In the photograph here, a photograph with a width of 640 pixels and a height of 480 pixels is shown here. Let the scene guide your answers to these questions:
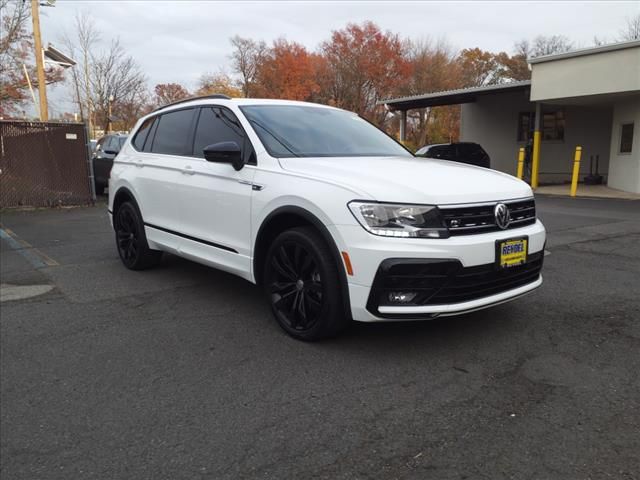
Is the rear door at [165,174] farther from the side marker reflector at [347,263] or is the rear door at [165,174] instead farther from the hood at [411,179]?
the side marker reflector at [347,263]

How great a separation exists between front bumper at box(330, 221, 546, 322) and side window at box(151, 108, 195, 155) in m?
2.44

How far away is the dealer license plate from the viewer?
11.5 ft

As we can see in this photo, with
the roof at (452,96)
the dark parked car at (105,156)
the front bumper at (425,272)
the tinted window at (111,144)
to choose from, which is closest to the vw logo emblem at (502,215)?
the front bumper at (425,272)

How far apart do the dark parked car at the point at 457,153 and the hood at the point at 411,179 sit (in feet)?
43.7

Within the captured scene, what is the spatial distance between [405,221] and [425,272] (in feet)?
1.11

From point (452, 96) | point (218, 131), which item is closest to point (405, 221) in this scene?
point (218, 131)

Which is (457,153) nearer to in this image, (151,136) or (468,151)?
(468,151)

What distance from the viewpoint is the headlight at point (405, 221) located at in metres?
3.31

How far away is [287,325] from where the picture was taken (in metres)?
4.00

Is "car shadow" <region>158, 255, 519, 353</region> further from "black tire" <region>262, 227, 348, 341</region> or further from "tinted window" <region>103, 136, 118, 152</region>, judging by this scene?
"tinted window" <region>103, 136, 118, 152</region>

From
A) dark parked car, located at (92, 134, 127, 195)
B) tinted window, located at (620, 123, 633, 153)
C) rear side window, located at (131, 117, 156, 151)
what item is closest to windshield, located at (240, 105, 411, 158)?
rear side window, located at (131, 117, 156, 151)

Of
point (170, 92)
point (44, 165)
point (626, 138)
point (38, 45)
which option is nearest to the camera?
point (44, 165)

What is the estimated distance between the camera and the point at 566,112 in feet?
70.0

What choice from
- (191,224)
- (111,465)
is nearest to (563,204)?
(191,224)
